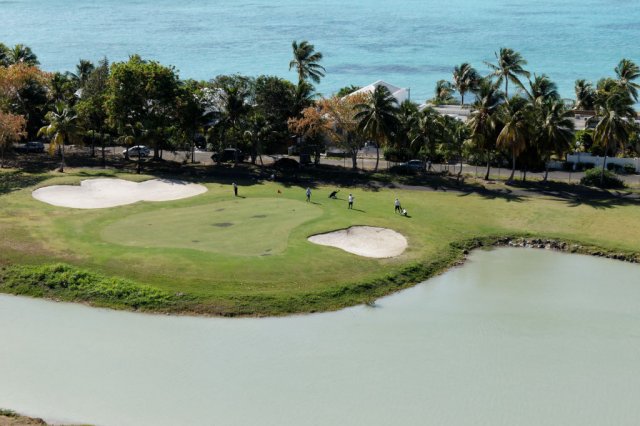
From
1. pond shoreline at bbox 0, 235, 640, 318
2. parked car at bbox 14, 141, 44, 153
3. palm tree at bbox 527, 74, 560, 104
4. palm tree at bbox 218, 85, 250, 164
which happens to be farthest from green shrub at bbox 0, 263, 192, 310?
palm tree at bbox 527, 74, 560, 104

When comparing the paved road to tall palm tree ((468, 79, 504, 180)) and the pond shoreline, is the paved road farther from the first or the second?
the pond shoreline

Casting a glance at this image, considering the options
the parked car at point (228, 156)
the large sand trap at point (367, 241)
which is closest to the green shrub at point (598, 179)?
the large sand trap at point (367, 241)

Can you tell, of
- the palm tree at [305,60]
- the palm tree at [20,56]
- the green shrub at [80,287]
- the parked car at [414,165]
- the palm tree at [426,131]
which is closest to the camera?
the green shrub at [80,287]

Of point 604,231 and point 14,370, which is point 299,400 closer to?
point 14,370

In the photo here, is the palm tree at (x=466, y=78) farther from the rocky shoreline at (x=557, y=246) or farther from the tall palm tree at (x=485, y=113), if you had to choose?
the rocky shoreline at (x=557, y=246)

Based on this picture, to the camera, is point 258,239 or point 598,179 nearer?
point 258,239

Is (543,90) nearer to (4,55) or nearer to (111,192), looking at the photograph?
(111,192)

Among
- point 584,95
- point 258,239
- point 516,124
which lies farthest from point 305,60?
point 258,239
